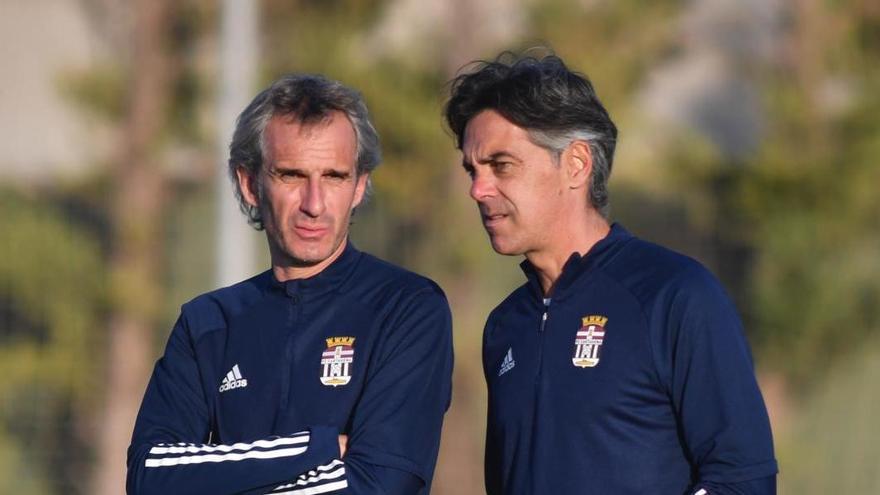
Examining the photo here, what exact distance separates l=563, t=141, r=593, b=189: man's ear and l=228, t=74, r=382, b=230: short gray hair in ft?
1.48

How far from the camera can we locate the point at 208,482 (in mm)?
3258

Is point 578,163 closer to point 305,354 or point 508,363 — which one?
point 508,363

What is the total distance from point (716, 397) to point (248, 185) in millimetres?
1212

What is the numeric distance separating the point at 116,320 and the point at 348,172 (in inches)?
251

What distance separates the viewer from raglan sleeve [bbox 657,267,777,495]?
3105 mm

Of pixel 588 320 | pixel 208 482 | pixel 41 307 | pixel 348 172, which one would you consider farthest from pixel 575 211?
pixel 41 307

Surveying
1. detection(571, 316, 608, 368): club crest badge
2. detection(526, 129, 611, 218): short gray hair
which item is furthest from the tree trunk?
detection(571, 316, 608, 368): club crest badge

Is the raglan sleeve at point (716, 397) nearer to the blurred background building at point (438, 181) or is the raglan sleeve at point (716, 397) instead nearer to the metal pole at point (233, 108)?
the metal pole at point (233, 108)

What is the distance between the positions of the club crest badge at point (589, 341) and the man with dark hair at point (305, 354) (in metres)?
0.30

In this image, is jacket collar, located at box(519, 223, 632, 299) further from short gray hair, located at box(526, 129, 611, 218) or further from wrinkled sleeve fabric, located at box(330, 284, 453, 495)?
wrinkled sleeve fabric, located at box(330, 284, 453, 495)

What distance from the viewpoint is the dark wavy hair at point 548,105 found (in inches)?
136

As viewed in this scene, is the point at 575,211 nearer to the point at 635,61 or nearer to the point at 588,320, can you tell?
the point at 588,320

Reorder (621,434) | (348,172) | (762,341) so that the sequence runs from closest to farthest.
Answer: (621,434) < (348,172) < (762,341)

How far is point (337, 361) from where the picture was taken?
3352 millimetres
